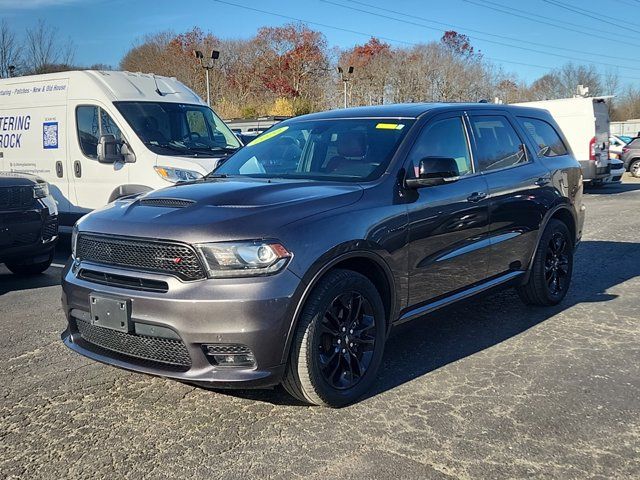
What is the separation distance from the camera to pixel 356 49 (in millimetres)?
59375

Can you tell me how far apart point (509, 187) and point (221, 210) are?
2.60 meters

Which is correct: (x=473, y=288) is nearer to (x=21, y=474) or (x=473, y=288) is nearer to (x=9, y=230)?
(x=21, y=474)

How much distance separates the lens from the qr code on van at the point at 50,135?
8.79m

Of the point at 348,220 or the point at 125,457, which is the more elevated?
the point at 348,220

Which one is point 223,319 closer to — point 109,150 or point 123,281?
point 123,281

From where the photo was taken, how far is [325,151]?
174 inches

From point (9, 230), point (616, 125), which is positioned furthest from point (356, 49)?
point (9, 230)

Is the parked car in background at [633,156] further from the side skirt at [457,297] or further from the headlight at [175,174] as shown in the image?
the side skirt at [457,297]

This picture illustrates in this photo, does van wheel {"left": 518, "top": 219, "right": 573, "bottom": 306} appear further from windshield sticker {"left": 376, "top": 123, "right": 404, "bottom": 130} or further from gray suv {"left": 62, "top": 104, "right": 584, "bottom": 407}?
windshield sticker {"left": 376, "top": 123, "right": 404, "bottom": 130}

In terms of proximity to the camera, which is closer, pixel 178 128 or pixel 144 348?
pixel 144 348

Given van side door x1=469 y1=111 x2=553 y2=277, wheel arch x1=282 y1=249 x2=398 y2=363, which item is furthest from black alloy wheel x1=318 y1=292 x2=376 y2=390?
van side door x1=469 y1=111 x2=553 y2=277

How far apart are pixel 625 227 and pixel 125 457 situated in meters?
9.93

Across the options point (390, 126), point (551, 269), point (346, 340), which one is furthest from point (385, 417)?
point (551, 269)

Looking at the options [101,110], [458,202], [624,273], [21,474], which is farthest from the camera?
[101,110]
